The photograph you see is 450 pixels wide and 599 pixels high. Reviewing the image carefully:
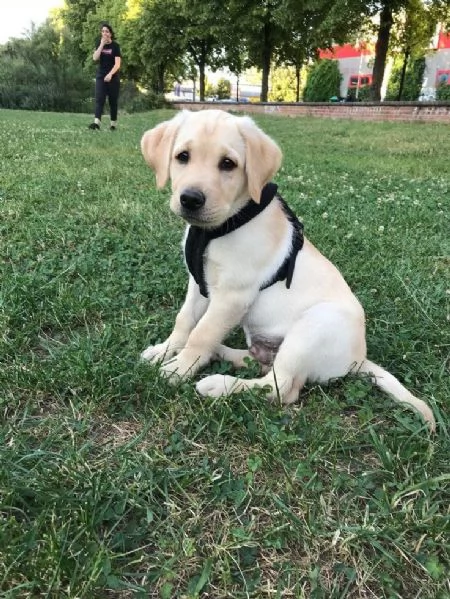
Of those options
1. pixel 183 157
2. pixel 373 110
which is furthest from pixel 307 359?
pixel 373 110

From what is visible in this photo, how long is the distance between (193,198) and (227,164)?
336 mm

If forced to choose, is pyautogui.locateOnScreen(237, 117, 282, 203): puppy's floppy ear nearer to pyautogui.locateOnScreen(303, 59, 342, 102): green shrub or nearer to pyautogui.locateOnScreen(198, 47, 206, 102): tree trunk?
pyautogui.locateOnScreen(303, 59, 342, 102): green shrub

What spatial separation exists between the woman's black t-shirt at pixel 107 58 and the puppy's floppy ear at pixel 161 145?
12274 millimetres

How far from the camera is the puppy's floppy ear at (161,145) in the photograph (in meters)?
2.88

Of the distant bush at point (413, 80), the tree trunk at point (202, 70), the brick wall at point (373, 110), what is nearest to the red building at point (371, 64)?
the distant bush at point (413, 80)

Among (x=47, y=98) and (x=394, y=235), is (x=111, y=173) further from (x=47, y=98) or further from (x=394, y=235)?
(x=47, y=98)

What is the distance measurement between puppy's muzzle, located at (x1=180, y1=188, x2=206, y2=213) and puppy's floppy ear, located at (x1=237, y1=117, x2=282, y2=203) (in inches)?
12.5

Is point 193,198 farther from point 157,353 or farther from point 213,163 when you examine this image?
point 157,353

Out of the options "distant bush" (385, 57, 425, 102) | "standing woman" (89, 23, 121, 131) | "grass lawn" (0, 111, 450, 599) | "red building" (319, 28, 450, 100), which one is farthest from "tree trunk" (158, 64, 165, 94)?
"grass lawn" (0, 111, 450, 599)

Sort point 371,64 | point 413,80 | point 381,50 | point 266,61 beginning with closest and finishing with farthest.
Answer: point 381,50, point 266,61, point 413,80, point 371,64

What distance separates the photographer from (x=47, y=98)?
130 ft

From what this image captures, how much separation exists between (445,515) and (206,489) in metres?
0.93

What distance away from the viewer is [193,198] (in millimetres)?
2559

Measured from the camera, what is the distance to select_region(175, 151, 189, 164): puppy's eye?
277cm
